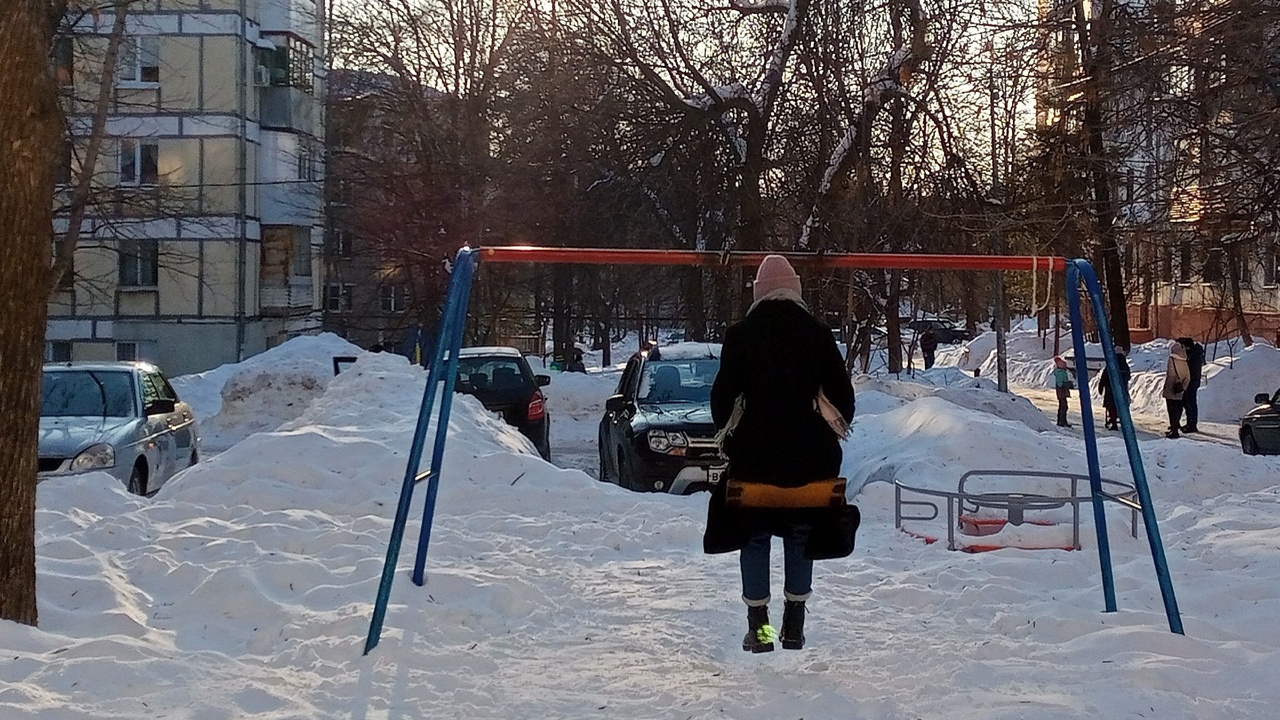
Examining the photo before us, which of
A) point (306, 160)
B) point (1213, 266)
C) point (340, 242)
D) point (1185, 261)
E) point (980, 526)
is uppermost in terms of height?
point (306, 160)

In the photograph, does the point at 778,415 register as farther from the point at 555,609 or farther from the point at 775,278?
the point at 555,609

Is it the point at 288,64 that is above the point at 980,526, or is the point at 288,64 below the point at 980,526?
above

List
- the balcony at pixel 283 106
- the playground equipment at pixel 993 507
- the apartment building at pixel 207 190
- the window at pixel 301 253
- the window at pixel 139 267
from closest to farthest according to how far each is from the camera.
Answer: the playground equipment at pixel 993 507 → the apartment building at pixel 207 190 → the window at pixel 139 267 → the balcony at pixel 283 106 → the window at pixel 301 253

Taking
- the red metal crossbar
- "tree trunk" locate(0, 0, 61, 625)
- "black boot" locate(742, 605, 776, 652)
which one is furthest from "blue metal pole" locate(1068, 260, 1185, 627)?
"tree trunk" locate(0, 0, 61, 625)

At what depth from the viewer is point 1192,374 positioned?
24422mm

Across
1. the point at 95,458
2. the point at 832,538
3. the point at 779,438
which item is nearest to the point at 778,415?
the point at 779,438

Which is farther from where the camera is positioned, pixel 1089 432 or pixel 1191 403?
pixel 1191 403

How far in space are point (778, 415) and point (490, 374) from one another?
483 inches

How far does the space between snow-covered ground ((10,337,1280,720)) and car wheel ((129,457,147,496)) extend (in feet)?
7.64

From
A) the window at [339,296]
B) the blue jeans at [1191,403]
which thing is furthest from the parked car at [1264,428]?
the window at [339,296]

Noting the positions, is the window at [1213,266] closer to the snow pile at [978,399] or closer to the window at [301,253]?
the snow pile at [978,399]

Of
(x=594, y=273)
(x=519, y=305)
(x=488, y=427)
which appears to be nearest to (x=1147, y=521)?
(x=488, y=427)

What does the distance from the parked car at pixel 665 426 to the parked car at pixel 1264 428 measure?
9.07 metres

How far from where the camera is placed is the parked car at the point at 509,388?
55.3 ft
